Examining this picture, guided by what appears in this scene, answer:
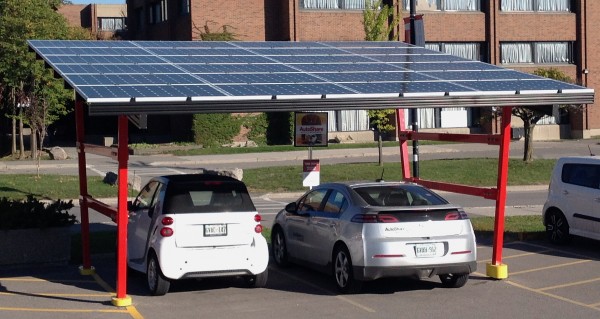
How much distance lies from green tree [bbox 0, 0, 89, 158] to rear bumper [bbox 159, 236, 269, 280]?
2593 centimetres

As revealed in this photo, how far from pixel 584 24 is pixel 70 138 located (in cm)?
3192

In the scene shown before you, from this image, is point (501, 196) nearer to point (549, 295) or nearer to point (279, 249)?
point (549, 295)

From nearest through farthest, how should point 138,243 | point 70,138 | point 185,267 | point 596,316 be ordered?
point 596,316 → point 185,267 → point 138,243 → point 70,138

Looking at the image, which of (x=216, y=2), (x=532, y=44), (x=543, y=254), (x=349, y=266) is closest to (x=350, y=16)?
(x=216, y=2)

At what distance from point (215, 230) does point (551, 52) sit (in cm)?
4588

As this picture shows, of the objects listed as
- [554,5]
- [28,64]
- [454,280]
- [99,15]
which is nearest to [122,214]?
[454,280]

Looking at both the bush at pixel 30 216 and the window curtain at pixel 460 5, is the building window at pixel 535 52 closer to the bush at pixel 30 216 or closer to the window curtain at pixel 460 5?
the window curtain at pixel 460 5

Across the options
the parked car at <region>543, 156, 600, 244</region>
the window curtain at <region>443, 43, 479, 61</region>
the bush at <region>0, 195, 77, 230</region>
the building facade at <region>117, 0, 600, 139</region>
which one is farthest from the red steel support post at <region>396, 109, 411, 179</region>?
the window curtain at <region>443, 43, 479, 61</region>

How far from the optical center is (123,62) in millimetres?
13930

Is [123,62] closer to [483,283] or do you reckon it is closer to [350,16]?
[483,283]

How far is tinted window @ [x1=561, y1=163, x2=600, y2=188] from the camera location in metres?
16.3

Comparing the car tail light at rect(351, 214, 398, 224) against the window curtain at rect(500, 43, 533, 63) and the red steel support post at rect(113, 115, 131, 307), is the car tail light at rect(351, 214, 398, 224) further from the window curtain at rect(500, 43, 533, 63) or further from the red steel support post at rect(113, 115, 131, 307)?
the window curtain at rect(500, 43, 533, 63)

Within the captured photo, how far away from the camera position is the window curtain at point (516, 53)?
2128 inches

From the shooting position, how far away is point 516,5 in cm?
5425
